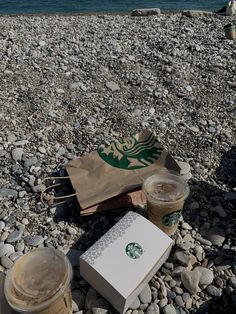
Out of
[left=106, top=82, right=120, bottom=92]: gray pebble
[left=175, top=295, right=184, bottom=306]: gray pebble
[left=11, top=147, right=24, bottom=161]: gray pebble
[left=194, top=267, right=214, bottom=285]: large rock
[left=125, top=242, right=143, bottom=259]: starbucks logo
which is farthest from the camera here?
[left=106, top=82, right=120, bottom=92]: gray pebble

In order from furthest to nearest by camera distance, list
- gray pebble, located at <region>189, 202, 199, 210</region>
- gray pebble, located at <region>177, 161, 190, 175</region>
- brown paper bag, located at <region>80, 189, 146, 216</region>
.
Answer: gray pebble, located at <region>177, 161, 190, 175</region> < gray pebble, located at <region>189, 202, 199, 210</region> < brown paper bag, located at <region>80, 189, 146, 216</region>

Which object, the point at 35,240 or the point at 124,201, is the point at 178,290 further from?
the point at 35,240

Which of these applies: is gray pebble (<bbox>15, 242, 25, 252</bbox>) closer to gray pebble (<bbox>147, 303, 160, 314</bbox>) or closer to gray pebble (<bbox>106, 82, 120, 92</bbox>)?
gray pebble (<bbox>147, 303, 160, 314</bbox>)

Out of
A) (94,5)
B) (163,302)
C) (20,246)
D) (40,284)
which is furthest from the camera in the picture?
(94,5)

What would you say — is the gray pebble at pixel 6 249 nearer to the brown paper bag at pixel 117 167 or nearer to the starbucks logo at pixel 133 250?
the brown paper bag at pixel 117 167

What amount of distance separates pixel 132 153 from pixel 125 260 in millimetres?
1195

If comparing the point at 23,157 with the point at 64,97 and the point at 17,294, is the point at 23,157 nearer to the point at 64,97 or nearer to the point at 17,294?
the point at 64,97

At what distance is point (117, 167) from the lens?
321 centimetres

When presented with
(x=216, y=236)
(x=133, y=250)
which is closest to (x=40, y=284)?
(x=133, y=250)

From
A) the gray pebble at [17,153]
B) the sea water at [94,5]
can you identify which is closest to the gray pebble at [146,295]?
the gray pebble at [17,153]

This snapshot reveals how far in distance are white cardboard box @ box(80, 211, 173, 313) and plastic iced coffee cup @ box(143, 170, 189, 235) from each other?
18 cm

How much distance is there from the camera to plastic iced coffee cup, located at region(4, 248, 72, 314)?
201 centimetres

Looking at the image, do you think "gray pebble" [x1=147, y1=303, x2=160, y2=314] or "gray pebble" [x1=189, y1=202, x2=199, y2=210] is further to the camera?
"gray pebble" [x1=189, y1=202, x2=199, y2=210]

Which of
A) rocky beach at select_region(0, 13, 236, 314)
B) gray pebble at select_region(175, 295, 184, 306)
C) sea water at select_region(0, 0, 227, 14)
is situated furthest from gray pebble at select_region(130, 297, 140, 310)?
sea water at select_region(0, 0, 227, 14)
